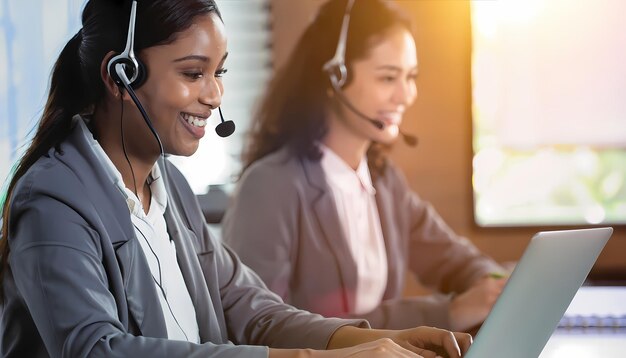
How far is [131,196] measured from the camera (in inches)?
61.7

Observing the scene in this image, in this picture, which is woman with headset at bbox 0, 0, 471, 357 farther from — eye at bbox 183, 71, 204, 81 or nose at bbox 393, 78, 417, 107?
nose at bbox 393, 78, 417, 107

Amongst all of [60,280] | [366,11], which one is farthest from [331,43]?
[60,280]

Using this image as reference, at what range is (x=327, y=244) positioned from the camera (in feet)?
7.34

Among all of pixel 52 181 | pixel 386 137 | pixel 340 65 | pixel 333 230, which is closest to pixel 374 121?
pixel 386 137

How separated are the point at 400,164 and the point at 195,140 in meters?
0.73

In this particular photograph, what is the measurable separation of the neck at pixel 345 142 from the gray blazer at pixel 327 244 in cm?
7

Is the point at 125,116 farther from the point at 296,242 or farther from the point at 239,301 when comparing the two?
the point at 296,242

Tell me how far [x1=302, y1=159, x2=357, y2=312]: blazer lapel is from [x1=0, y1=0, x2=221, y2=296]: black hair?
706 millimetres

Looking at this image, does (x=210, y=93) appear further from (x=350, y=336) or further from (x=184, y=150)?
(x=350, y=336)

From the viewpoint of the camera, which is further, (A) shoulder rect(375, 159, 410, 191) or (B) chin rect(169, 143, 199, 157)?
(A) shoulder rect(375, 159, 410, 191)

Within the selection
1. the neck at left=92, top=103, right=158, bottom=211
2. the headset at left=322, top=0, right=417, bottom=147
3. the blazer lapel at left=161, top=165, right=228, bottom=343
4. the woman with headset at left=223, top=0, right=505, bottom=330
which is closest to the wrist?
the blazer lapel at left=161, top=165, right=228, bottom=343

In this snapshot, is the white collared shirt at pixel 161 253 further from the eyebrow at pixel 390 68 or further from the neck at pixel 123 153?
the eyebrow at pixel 390 68

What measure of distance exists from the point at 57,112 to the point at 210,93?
30cm

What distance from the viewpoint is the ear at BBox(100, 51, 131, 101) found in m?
1.60
